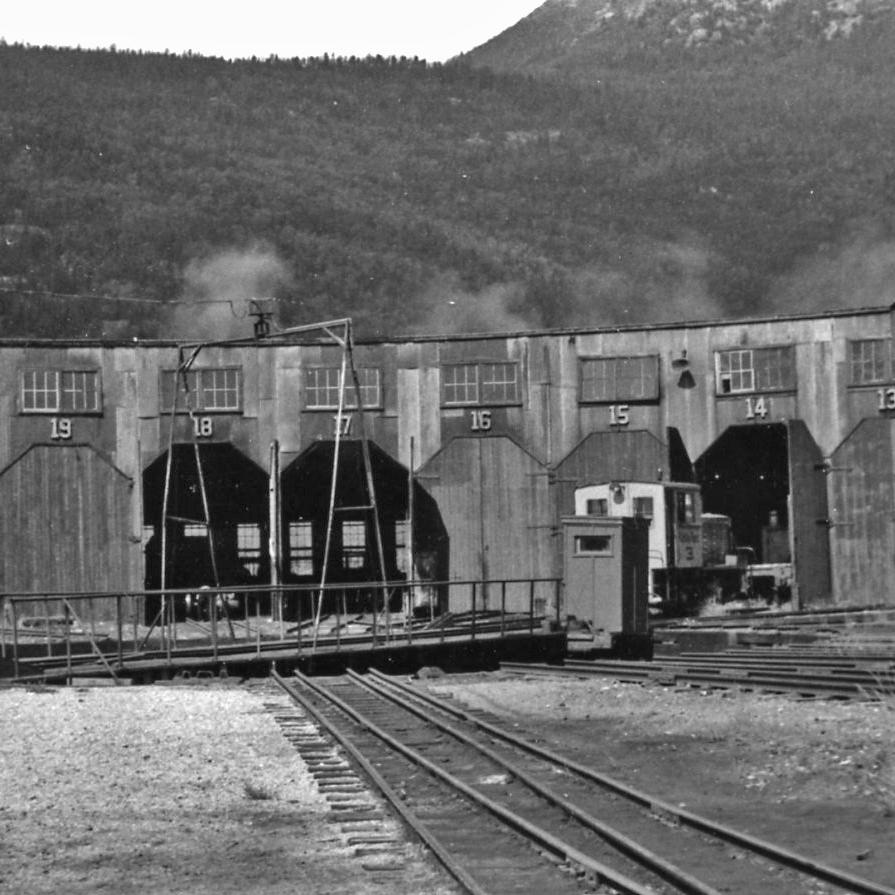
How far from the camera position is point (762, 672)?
23.7 meters

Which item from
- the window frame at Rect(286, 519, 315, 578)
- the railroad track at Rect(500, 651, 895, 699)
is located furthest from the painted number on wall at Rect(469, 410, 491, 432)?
the railroad track at Rect(500, 651, 895, 699)

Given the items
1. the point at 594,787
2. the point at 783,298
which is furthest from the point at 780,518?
the point at 783,298

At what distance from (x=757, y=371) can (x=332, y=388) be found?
444 inches

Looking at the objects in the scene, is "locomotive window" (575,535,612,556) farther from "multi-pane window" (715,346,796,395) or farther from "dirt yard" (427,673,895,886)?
"multi-pane window" (715,346,796,395)

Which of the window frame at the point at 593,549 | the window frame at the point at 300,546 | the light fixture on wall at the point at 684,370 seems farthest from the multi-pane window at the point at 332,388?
the window frame at the point at 593,549

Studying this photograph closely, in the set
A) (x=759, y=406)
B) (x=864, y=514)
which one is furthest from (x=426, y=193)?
(x=864, y=514)

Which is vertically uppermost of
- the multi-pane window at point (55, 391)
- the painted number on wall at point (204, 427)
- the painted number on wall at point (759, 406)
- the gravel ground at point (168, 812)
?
the multi-pane window at point (55, 391)

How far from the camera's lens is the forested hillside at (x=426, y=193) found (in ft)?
422

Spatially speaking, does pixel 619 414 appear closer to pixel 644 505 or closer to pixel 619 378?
pixel 619 378

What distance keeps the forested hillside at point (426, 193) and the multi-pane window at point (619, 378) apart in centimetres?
7474

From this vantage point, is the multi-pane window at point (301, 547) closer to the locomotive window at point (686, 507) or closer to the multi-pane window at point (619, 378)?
the multi-pane window at point (619, 378)

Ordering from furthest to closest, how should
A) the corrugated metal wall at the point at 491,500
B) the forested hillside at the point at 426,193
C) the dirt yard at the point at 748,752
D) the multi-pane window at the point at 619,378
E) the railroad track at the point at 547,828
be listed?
the forested hillside at the point at 426,193
the corrugated metal wall at the point at 491,500
the multi-pane window at the point at 619,378
the dirt yard at the point at 748,752
the railroad track at the point at 547,828

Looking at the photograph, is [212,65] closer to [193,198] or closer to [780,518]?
[193,198]

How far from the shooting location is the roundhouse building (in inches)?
1719
